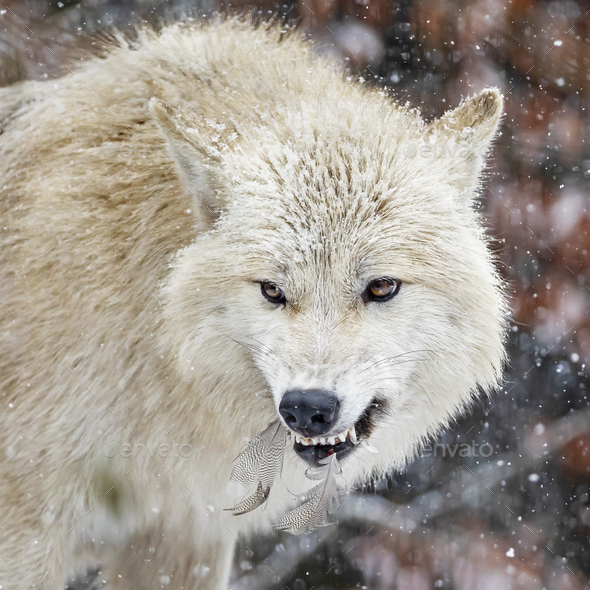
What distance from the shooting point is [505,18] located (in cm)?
485

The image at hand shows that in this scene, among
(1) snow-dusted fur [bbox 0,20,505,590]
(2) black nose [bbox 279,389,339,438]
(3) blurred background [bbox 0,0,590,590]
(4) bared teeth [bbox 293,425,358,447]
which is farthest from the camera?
(3) blurred background [bbox 0,0,590,590]

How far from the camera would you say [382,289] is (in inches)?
104

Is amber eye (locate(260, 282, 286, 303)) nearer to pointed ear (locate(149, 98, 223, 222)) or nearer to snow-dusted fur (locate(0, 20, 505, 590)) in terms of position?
snow-dusted fur (locate(0, 20, 505, 590))

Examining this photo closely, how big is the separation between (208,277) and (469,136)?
1.14 metres

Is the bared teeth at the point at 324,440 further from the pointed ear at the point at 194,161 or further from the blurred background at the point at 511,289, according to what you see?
the blurred background at the point at 511,289

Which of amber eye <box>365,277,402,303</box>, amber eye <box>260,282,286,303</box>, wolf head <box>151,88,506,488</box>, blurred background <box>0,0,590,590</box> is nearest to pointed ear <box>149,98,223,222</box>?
wolf head <box>151,88,506,488</box>

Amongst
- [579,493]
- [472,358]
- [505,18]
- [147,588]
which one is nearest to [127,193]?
[472,358]

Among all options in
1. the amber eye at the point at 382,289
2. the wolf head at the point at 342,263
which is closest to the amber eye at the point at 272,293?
the wolf head at the point at 342,263

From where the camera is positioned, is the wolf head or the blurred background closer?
the wolf head

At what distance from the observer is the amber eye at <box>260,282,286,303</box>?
2666mm

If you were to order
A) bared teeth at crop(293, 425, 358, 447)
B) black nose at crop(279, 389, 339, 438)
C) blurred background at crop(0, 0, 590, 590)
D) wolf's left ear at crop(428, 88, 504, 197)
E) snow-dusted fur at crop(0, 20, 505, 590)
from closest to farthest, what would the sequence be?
black nose at crop(279, 389, 339, 438)
bared teeth at crop(293, 425, 358, 447)
snow-dusted fur at crop(0, 20, 505, 590)
wolf's left ear at crop(428, 88, 504, 197)
blurred background at crop(0, 0, 590, 590)

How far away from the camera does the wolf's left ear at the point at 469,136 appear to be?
2869mm

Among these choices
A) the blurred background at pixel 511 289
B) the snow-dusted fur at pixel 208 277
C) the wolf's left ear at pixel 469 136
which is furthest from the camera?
the blurred background at pixel 511 289

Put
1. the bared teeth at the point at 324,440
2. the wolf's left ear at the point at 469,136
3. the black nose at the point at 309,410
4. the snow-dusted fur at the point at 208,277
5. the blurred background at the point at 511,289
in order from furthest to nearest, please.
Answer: the blurred background at the point at 511,289 → the wolf's left ear at the point at 469,136 → the snow-dusted fur at the point at 208,277 → the bared teeth at the point at 324,440 → the black nose at the point at 309,410
